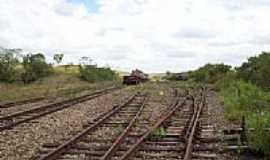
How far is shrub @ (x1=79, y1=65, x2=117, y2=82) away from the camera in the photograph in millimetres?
69812

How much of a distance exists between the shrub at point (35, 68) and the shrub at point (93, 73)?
4.73 meters

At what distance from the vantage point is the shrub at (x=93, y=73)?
69.8 m

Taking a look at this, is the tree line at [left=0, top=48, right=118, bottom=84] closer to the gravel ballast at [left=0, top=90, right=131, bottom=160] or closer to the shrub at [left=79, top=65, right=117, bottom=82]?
the shrub at [left=79, top=65, right=117, bottom=82]

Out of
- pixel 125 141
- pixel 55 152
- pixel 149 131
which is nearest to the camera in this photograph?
pixel 55 152

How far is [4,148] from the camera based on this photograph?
1206cm

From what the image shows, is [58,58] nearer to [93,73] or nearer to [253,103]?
[93,73]

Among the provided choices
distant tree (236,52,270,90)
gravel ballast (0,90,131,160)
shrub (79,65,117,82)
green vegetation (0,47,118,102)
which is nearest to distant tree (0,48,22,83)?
green vegetation (0,47,118,102)

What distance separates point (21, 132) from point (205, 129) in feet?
15.6

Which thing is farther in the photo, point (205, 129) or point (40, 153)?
point (205, 129)

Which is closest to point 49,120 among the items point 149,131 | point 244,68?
point 149,131

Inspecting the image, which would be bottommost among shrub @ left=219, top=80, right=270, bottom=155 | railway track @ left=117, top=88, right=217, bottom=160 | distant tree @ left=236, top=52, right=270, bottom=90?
railway track @ left=117, top=88, right=217, bottom=160

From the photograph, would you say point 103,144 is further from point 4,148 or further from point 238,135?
point 238,135

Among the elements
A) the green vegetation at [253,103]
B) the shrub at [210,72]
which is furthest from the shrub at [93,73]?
the green vegetation at [253,103]

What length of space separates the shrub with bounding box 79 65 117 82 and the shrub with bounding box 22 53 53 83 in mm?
4731
